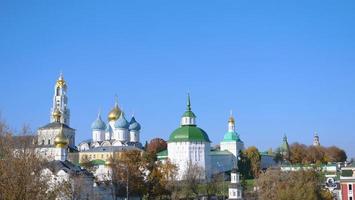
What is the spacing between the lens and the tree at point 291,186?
3731 cm

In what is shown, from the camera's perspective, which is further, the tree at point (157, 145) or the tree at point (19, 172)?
the tree at point (157, 145)

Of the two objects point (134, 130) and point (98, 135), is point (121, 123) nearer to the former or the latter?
point (134, 130)

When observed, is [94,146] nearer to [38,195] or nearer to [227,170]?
[227,170]

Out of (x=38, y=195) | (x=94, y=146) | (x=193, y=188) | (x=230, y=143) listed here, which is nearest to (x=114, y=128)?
(x=94, y=146)

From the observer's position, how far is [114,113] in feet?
268

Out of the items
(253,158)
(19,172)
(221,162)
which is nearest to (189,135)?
(221,162)

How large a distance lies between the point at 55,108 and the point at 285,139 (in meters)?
41.7

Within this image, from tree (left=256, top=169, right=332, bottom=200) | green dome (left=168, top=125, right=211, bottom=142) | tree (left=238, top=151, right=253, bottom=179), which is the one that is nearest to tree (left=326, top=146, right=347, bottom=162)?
tree (left=238, top=151, right=253, bottom=179)

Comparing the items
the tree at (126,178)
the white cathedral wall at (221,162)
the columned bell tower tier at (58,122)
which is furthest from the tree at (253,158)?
the tree at (126,178)

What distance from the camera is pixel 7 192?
20031 mm

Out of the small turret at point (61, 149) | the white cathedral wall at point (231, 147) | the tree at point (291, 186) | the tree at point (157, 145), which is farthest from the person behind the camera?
the tree at point (157, 145)

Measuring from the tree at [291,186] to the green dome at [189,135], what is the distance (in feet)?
72.2

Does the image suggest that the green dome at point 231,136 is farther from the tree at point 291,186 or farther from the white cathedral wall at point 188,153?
the tree at point 291,186

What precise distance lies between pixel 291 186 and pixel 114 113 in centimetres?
4603
